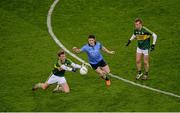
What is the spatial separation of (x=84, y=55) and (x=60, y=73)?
449cm

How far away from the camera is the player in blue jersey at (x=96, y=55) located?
64.6 ft

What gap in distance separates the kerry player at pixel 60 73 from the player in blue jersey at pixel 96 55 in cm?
85

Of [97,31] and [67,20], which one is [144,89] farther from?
[67,20]

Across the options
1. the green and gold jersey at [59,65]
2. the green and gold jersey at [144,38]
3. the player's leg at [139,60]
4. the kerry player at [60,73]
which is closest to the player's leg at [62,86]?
the kerry player at [60,73]

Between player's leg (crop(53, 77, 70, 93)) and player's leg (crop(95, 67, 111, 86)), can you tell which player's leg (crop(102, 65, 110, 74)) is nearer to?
player's leg (crop(95, 67, 111, 86))

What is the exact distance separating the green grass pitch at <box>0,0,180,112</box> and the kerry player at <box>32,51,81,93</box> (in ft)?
1.05

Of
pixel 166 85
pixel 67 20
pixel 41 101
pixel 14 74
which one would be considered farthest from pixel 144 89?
pixel 67 20

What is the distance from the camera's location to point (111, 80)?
20797 millimetres

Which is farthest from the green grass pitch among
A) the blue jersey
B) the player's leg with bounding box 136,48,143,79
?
the blue jersey

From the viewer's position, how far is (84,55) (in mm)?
23562

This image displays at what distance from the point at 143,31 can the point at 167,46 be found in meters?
3.96

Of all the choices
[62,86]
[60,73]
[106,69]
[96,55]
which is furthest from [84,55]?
[60,73]

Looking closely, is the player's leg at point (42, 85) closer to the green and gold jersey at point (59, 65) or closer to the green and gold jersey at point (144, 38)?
the green and gold jersey at point (59, 65)

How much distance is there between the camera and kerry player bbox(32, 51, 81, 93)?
61.6 ft
